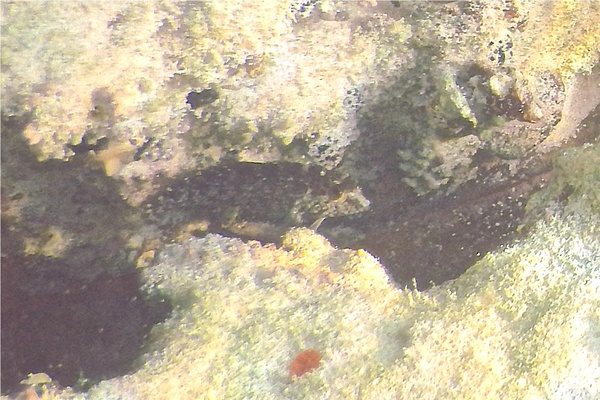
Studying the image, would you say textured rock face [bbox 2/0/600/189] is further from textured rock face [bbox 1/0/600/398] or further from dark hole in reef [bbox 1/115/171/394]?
dark hole in reef [bbox 1/115/171/394]

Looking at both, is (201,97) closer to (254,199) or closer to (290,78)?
(290,78)

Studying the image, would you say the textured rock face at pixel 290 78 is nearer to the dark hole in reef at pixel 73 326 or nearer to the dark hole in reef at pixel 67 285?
the dark hole in reef at pixel 67 285

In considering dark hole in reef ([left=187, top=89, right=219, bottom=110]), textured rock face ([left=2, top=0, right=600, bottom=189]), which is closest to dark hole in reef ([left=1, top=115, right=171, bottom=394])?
textured rock face ([left=2, top=0, right=600, bottom=189])

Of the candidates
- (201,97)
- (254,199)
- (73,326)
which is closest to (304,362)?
(254,199)

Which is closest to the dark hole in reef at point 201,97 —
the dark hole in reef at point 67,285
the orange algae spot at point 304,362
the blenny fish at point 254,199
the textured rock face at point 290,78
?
the textured rock face at point 290,78

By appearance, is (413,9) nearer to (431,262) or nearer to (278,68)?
(278,68)

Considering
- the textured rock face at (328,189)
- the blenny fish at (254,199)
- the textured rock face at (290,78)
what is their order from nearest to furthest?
1. the textured rock face at (290,78)
2. the textured rock face at (328,189)
3. the blenny fish at (254,199)
